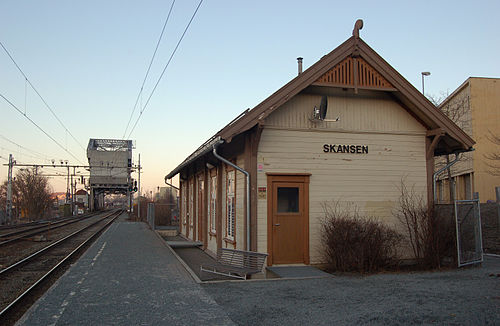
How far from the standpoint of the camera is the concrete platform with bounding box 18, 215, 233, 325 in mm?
6492

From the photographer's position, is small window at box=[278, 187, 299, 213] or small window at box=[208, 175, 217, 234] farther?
small window at box=[208, 175, 217, 234]

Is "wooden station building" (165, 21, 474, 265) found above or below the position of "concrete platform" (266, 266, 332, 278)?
above

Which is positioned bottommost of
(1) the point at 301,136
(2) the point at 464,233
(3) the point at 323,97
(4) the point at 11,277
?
(4) the point at 11,277

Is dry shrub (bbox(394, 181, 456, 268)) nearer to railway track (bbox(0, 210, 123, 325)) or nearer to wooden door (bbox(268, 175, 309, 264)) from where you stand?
wooden door (bbox(268, 175, 309, 264))

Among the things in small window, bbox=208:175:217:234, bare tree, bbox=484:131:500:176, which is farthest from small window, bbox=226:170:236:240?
bare tree, bbox=484:131:500:176

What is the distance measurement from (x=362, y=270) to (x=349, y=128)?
3.83 meters

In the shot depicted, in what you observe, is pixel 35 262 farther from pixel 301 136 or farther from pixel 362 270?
pixel 362 270

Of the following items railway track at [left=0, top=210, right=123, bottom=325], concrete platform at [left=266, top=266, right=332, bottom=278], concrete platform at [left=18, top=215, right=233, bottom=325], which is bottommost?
railway track at [left=0, top=210, right=123, bottom=325]

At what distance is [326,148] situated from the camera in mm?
11727

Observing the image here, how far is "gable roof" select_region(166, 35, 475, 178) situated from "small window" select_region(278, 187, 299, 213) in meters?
1.98

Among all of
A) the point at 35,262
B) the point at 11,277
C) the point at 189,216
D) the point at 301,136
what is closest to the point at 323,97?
the point at 301,136

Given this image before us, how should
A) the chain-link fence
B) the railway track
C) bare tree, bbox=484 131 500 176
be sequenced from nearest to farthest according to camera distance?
1. the railway track
2. the chain-link fence
3. bare tree, bbox=484 131 500 176

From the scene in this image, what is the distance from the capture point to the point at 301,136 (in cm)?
1155

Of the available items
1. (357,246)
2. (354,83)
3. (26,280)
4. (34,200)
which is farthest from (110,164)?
(357,246)
